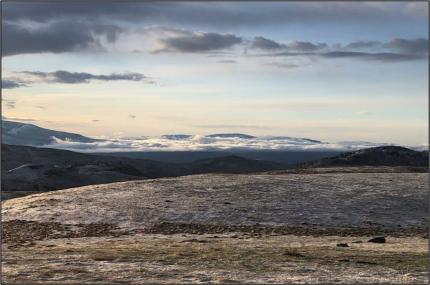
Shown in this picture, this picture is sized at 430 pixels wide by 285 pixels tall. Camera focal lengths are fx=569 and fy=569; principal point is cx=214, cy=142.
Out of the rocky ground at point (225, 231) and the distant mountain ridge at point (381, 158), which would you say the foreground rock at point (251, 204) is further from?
the distant mountain ridge at point (381, 158)

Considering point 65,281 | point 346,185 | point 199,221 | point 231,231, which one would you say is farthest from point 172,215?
point 65,281

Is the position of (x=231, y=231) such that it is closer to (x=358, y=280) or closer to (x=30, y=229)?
(x=30, y=229)

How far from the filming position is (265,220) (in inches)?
1551

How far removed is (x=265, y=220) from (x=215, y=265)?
16930 millimetres

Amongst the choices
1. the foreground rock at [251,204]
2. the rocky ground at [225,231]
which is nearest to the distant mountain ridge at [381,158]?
the rocky ground at [225,231]

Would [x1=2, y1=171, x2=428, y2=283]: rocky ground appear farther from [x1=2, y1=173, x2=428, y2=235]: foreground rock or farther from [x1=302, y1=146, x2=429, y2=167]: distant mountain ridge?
[x1=302, y1=146, x2=429, y2=167]: distant mountain ridge

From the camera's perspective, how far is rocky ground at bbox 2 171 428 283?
21.3 metres

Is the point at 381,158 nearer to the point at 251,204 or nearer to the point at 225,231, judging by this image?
the point at 251,204

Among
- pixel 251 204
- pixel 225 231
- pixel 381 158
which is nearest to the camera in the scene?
pixel 225 231

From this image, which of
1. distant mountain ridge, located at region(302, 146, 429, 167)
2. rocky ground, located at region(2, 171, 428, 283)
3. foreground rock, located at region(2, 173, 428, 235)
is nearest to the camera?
rocky ground, located at region(2, 171, 428, 283)

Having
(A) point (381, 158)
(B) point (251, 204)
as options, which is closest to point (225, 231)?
(B) point (251, 204)

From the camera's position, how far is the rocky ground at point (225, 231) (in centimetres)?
2131

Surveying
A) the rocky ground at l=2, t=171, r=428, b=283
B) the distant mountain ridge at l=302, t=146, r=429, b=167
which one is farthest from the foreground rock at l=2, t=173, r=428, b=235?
the distant mountain ridge at l=302, t=146, r=429, b=167

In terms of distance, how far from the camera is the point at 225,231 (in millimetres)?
36750
